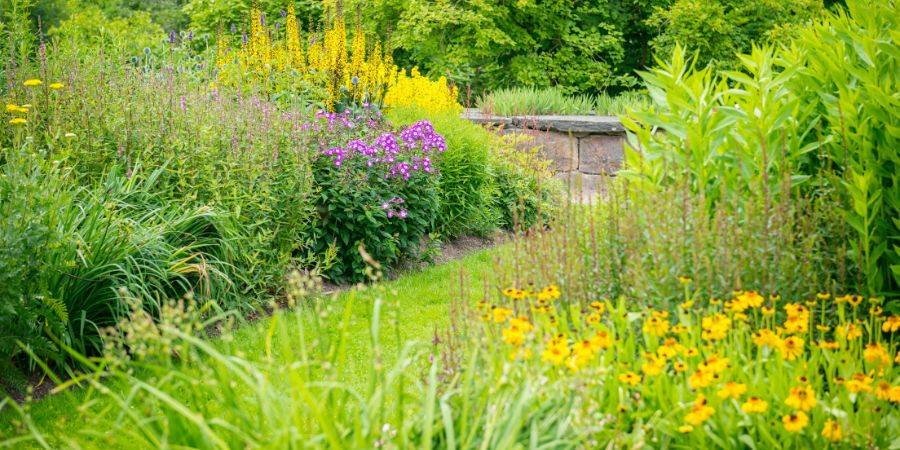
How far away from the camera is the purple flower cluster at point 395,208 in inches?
248

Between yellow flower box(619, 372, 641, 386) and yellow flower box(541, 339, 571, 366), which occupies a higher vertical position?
yellow flower box(541, 339, 571, 366)

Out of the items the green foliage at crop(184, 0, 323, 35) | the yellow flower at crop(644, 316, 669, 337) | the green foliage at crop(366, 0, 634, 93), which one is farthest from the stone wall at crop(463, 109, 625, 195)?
the yellow flower at crop(644, 316, 669, 337)

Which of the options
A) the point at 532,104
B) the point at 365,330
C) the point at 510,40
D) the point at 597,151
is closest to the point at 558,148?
the point at 597,151

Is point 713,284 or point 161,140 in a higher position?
point 161,140

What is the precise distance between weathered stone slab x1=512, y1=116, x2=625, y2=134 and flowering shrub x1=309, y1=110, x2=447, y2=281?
13.8 feet

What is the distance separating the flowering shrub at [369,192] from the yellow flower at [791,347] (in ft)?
12.6

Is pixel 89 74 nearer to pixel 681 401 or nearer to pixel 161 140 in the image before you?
pixel 161 140

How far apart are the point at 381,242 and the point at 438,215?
3.94ft

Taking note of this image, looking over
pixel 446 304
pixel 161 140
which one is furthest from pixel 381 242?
pixel 161 140

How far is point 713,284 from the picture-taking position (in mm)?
3123

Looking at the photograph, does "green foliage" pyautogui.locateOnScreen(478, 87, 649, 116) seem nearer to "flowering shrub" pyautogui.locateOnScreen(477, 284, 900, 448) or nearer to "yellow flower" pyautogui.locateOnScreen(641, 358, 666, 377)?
"flowering shrub" pyautogui.locateOnScreen(477, 284, 900, 448)

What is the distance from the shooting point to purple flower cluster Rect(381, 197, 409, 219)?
630cm

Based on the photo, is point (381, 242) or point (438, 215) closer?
point (381, 242)

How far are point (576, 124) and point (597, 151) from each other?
0.48 meters
